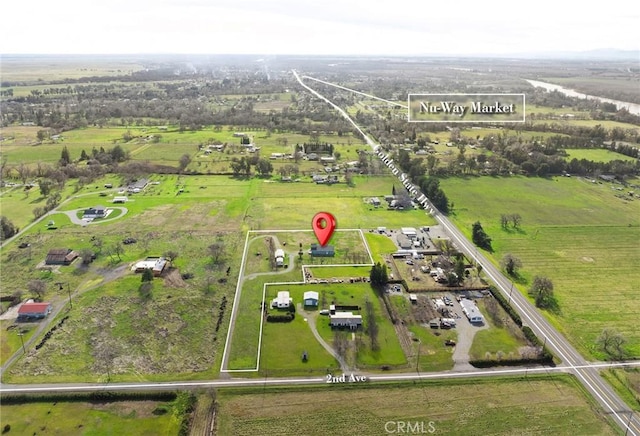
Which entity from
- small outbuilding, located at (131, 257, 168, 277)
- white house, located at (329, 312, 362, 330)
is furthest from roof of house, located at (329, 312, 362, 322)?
small outbuilding, located at (131, 257, 168, 277)

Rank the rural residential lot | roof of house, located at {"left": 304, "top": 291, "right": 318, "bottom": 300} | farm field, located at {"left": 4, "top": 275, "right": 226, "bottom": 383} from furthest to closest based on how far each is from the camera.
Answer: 1. roof of house, located at {"left": 304, "top": 291, "right": 318, "bottom": 300}
2. farm field, located at {"left": 4, "top": 275, "right": 226, "bottom": 383}
3. the rural residential lot

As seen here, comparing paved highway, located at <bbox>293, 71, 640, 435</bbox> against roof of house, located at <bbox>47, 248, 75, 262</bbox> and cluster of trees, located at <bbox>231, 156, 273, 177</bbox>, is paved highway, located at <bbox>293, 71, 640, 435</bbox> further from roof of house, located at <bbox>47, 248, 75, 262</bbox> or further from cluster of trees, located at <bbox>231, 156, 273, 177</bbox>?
roof of house, located at <bbox>47, 248, 75, 262</bbox>

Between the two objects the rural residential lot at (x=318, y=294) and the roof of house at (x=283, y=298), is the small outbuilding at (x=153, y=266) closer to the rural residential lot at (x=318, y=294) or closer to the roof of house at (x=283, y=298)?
the rural residential lot at (x=318, y=294)

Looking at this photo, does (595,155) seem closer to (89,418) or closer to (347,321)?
(347,321)

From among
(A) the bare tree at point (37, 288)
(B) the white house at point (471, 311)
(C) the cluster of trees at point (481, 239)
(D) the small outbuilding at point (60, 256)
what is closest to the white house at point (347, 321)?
(B) the white house at point (471, 311)

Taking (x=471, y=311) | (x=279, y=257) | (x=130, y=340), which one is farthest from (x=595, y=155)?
(x=130, y=340)

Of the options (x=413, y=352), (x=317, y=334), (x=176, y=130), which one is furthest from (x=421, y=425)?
(x=176, y=130)
